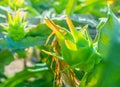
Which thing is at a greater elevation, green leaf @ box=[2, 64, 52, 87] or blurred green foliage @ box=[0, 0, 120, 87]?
blurred green foliage @ box=[0, 0, 120, 87]

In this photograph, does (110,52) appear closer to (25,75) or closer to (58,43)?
(58,43)

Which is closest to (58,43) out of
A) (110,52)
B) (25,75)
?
(110,52)

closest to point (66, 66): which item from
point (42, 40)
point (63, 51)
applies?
point (63, 51)

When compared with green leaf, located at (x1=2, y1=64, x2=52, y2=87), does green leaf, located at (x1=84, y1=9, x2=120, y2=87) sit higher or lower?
higher

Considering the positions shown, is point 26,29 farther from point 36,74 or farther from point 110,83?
point 110,83

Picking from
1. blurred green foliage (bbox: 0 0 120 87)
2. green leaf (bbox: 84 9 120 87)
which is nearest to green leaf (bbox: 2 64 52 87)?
blurred green foliage (bbox: 0 0 120 87)

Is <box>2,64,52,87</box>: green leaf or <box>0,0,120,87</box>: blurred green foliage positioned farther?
<box>2,64,52,87</box>: green leaf

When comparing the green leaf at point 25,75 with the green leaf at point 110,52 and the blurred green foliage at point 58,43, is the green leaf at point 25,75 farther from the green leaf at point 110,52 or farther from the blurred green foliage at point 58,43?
the green leaf at point 110,52

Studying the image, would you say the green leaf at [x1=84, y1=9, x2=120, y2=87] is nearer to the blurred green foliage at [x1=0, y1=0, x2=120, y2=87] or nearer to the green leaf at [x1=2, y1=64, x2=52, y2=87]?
the blurred green foliage at [x1=0, y1=0, x2=120, y2=87]

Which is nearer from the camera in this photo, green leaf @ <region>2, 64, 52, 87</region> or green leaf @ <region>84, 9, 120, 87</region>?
green leaf @ <region>84, 9, 120, 87</region>

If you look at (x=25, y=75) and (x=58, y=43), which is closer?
(x=58, y=43)

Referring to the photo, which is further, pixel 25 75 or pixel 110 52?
pixel 25 75
